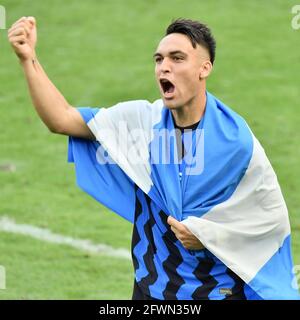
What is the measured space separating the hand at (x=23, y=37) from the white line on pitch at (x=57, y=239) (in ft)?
12.4

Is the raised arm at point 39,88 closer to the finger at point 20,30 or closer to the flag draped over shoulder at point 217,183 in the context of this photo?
the finger at point 20,30

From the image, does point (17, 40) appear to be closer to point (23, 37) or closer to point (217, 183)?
point (23, 37)

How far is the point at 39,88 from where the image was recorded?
6133 mm

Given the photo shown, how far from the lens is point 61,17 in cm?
1644

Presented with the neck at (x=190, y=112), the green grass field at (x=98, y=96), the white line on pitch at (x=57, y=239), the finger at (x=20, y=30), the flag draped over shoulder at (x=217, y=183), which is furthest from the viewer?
the white line on pitch at (x=57, y=239)

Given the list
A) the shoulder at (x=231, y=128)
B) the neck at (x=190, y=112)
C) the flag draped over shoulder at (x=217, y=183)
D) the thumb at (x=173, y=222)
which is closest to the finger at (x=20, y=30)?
the flag draped over shoulder at (x=217, y=183)

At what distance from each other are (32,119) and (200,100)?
23.9 ft

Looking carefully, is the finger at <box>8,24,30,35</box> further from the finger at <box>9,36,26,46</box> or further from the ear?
the ear

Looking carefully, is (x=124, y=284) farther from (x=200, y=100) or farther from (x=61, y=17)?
(x=61, y=17)

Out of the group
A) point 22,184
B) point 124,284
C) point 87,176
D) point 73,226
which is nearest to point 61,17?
point 22,184

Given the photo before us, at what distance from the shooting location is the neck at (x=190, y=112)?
20.5 feet

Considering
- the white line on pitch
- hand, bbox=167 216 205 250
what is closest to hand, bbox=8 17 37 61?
hand, bbox=167 216 205 250
